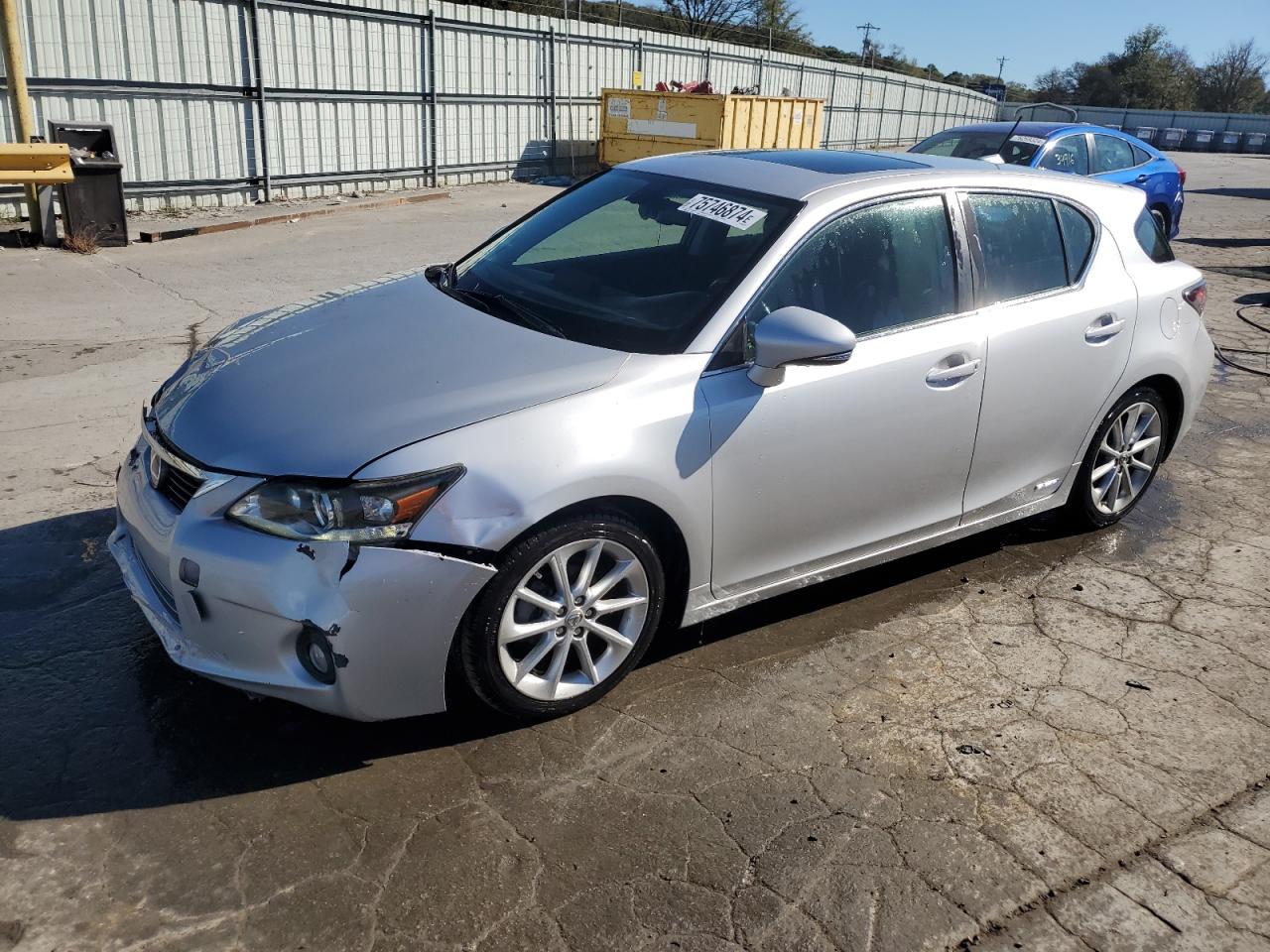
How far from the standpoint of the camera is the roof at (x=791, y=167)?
408 cm

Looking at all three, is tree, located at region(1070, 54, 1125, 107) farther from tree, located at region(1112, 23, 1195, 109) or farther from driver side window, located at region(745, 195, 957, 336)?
driver side window, located at region(745, 195, 957, 336)

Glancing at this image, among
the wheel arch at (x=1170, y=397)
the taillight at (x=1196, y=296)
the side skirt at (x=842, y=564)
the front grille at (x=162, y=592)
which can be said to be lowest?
the side skirt at (x=842, y=564)

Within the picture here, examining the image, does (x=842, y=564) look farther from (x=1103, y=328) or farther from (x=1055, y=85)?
(x=1055, y=85)

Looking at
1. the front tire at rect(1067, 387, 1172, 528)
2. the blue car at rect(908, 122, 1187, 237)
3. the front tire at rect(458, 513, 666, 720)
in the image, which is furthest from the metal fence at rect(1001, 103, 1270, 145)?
the front tire at rect(458, 513, 666, 720)

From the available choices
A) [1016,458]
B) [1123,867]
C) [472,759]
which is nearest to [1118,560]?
[1016,458]

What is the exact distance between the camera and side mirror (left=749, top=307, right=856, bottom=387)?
11.3 feet

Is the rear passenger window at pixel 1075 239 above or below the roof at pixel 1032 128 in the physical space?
below

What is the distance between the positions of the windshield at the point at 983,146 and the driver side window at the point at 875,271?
25.7ft

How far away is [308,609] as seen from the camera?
9.55ft

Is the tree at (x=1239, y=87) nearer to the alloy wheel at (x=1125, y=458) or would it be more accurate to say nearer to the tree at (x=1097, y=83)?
the tree at (x=1097, y=83)

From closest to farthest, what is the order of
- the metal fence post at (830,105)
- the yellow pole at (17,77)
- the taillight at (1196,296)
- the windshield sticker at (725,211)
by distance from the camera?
the windshield sticker at (725,211)
the taillight at (1196,296)
the yellow pole at (17,77)
the metal fence post at (830,105)

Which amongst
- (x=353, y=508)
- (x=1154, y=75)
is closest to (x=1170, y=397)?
(x=353, y=508)

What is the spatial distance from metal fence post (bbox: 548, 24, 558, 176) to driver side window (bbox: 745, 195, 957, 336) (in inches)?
664

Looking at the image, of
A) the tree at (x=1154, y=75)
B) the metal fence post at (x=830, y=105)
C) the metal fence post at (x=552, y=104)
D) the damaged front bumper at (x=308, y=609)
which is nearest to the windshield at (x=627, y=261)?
the damaged front bumper at (x=308, y=609)
